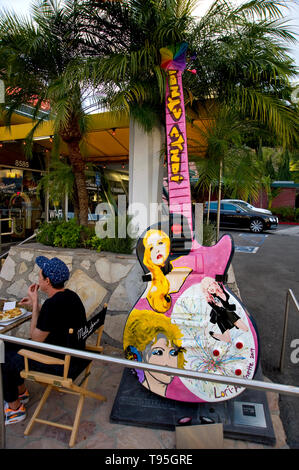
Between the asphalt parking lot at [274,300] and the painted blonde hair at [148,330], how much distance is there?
110 cm

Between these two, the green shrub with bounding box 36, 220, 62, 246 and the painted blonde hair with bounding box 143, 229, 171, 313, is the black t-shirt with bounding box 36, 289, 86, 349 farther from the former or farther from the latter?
the green shrub with bounding box 36, 220, 62, 246

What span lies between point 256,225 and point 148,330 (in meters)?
12.5

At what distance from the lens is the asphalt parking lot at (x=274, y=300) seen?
2609 millimetres

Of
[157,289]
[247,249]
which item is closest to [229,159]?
[157,289]

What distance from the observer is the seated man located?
2.10 metres

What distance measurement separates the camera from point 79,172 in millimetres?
4820

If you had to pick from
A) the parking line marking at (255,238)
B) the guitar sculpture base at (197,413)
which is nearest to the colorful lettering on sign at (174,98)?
the guitar sculpture base at (197,413)

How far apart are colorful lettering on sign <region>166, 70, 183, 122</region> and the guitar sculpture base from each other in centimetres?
278

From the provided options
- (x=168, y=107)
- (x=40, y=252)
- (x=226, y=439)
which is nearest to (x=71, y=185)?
(x=40, y=252)

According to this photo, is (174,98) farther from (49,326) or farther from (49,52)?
(49,326)

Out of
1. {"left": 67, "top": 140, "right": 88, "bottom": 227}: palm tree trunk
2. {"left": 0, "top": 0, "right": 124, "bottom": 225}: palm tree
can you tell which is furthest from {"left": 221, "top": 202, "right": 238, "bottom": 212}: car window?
{"left": 0, "top": 0, "right": 124, "bottom": 225}: palm tree

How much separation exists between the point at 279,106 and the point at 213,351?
3.35m

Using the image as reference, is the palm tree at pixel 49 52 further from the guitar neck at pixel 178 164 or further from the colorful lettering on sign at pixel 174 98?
the guitar neck at pixel 178 164

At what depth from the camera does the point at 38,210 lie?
360 inches
